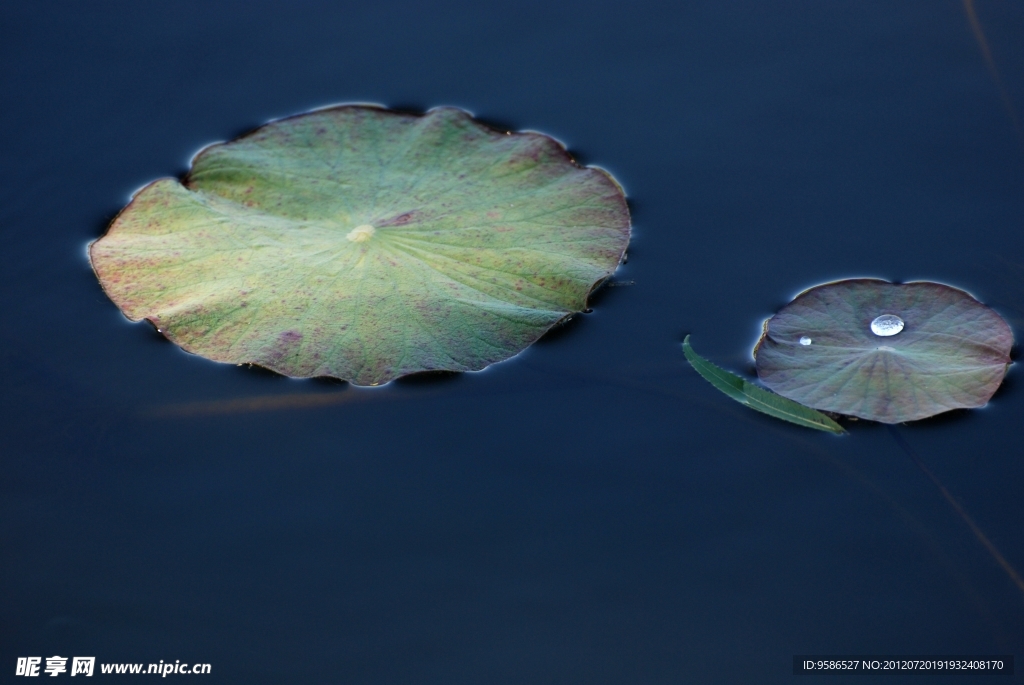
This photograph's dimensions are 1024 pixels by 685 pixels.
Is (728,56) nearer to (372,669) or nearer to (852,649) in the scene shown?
(852,649)

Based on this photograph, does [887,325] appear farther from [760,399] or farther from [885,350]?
[760,399]

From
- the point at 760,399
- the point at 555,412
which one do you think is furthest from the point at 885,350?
the point at 555,412

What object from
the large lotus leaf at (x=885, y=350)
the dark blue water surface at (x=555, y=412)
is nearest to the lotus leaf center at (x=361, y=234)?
the dark blue water surface at (x=555, y=412)

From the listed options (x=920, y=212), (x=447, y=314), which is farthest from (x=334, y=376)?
(x=920, y=212)

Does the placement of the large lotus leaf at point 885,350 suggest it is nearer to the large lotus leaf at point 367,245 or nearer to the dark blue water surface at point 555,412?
the dark blue water surface at point 555,412

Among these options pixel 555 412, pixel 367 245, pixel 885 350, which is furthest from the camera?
pixel 367 245

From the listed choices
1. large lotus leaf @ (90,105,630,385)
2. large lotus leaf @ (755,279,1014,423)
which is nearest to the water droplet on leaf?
large lotus leaf @ (755,279,1014,423)
